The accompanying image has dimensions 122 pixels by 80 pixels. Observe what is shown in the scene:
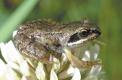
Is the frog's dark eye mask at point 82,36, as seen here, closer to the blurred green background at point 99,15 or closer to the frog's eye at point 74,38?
the frog's eye at point 74,38

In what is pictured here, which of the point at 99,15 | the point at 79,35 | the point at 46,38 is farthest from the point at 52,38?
the point at 99,15

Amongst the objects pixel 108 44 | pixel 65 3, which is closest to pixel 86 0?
pixel 65 3

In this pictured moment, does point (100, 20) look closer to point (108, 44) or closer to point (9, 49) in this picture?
point (108, 44)

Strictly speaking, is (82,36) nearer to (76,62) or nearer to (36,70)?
(76,62)

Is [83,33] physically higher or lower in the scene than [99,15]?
lower

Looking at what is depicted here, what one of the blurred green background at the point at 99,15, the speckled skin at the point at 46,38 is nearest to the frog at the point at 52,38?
the speckled skin at the point at 46,38

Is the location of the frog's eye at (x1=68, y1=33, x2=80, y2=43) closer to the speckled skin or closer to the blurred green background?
the speckled skin
